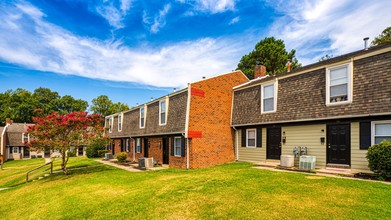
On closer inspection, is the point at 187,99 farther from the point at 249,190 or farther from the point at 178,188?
the point at 249,190

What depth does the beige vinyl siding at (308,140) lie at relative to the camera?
36.7 ft

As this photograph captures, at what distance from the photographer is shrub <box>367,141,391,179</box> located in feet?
26.0

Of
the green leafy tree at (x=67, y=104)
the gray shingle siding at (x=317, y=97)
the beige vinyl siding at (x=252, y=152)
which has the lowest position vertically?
the beige vinyl siding at (x=252, y=152)

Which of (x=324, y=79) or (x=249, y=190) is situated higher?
(x=324, y=79)

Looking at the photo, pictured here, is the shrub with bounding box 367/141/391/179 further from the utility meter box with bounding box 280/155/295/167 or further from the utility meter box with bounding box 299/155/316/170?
the utility meter box with bounding box 280/155/295/167

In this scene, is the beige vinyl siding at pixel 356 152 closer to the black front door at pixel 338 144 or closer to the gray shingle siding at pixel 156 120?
the black front door at pixel 338 144

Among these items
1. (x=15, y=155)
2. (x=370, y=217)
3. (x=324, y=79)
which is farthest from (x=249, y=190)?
(x=15, y=155)

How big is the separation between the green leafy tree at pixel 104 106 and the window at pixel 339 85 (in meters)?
54.9

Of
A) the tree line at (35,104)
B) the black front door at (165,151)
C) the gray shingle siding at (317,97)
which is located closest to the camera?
the gray shingle siding at (317,97)

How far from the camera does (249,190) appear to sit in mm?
7695

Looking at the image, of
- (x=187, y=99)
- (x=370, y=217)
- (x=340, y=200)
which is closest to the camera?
(x=370, y=217)

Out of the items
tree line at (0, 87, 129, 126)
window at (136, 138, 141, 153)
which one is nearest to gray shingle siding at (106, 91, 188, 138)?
window at (136, 138, 141, 153)

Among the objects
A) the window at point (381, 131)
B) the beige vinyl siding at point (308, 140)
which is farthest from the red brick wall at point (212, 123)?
the window at point (381, 131)

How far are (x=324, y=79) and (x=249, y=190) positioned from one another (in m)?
7.66
